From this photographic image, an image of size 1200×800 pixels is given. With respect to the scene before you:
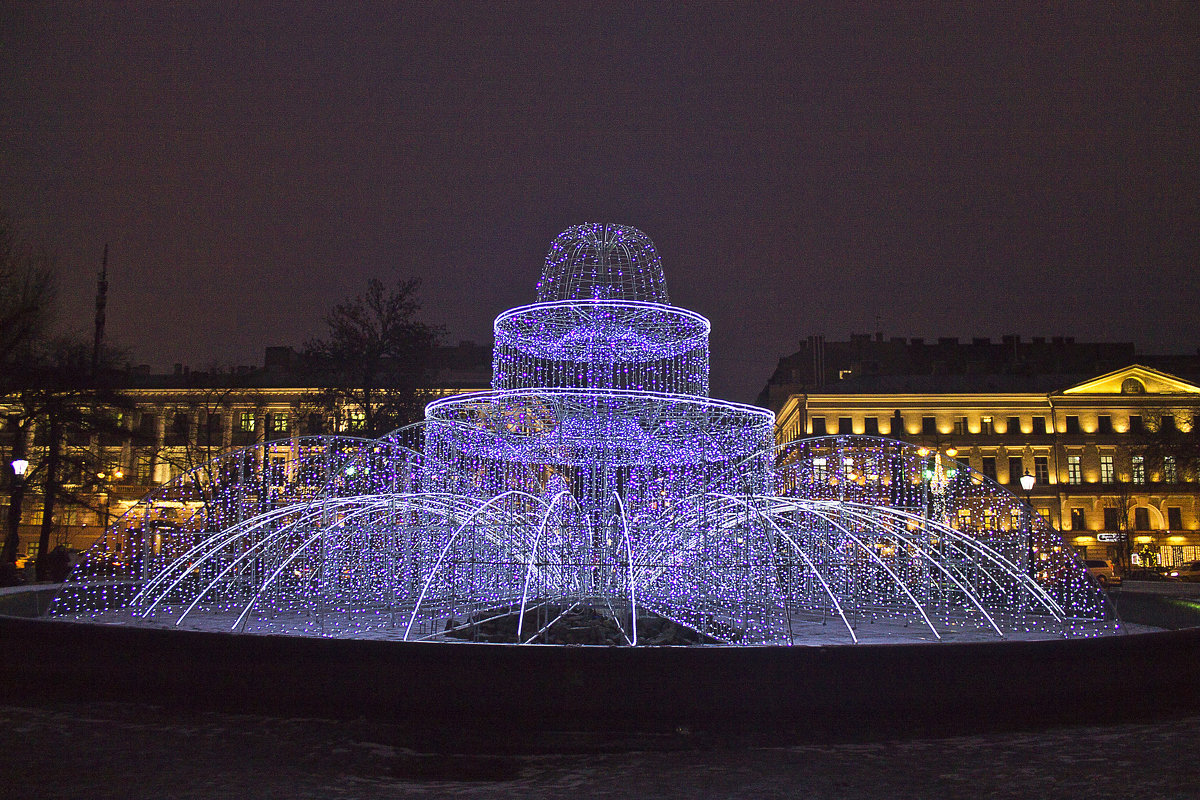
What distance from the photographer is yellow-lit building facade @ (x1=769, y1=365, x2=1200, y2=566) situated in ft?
197

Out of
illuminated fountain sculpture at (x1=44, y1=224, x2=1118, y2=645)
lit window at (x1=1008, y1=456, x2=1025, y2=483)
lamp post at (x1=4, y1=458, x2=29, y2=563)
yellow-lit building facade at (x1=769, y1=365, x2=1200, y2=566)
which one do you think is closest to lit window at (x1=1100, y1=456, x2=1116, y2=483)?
yellow-lit building facade at (x1=769, y1=365, x2=1200, y2=566)

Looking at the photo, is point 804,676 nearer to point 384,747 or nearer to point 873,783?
point 873,783

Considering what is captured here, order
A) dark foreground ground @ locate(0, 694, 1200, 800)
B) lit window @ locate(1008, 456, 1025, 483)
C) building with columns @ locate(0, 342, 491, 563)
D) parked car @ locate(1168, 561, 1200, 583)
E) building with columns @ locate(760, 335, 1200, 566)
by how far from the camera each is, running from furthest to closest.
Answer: lit window @ locate(1008, 456, 1025, 483) → building with columns @ locate(760, 335, 1200, 566) → building with columns @ locate(0, 342, 491, 563) → parked car @ locate(1168, 561, 1200, 583) → dark foreground ground @ locate(0, 694, 1200, 800)

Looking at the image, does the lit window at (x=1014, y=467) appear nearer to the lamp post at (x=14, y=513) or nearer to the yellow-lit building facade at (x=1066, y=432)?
the yellow-lit building facade at (x=1066, y=432)

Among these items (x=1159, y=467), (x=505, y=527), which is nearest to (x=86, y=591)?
(x=505, y=527)

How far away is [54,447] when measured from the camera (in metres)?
31.6

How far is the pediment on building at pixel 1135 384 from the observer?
203 feet

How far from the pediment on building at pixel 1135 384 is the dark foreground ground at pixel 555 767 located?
59.4 m

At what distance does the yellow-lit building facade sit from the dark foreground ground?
5392cm

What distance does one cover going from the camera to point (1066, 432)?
202 ft

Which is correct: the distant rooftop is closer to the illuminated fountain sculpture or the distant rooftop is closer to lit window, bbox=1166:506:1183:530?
lit window, bbox=1166:506:1183:530

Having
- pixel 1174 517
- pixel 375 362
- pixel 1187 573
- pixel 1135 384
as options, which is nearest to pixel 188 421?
pixel 375 362

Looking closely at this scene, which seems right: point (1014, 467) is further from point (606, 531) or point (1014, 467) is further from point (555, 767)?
point (555, 767)

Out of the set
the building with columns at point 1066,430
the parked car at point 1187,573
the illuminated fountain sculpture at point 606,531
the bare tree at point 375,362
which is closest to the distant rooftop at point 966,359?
the building with columns at point 1066,430
